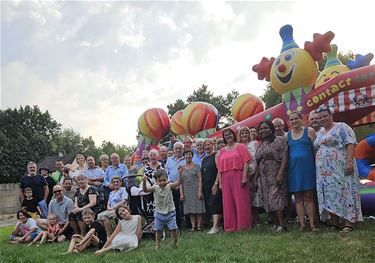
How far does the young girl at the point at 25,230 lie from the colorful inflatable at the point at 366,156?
262 inches

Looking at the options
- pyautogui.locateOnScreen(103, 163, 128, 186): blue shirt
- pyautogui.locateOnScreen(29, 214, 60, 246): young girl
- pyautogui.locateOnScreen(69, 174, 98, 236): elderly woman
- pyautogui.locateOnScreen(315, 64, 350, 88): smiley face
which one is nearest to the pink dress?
pyautogui.locateOnScreen(69, 174, 98, 236): elderly woman

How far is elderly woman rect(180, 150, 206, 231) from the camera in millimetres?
7105

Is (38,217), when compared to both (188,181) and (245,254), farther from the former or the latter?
(245,254)

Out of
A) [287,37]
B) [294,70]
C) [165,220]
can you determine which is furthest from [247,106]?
[165,220]

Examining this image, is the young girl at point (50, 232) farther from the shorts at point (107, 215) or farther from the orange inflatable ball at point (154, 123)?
the orange inflatable ball at point (154, 123)

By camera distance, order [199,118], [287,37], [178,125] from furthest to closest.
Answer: [178,125] → [199,118] → [287,37]

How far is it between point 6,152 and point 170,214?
35622mm

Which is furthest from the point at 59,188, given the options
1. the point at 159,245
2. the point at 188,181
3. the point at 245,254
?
the point at 245,254

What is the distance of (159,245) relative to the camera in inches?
221

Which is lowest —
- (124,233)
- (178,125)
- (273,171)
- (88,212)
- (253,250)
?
(253,250)

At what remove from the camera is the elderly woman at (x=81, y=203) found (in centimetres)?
718

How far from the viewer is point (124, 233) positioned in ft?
Result: 19.8

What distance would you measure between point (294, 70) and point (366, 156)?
8.20ft

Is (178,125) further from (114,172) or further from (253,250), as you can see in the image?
(253,250)
